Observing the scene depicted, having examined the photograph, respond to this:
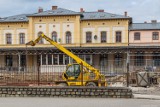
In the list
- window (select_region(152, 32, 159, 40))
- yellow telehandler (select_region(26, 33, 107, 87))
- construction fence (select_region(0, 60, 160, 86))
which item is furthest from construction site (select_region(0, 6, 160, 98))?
yellow telehandler (select_region(26, 33, 107, 87))

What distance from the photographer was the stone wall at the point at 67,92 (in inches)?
635

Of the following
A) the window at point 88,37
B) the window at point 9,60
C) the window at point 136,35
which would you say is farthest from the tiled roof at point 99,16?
the window at point 9,60

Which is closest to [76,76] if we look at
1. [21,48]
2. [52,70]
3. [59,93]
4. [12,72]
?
[52,70]

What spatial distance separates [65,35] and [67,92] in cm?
2991

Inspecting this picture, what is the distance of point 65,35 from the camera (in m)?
46.2

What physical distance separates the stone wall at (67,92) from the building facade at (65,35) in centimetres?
2655

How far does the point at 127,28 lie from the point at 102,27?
129 inches

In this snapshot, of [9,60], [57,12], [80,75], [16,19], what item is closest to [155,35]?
[57,12]

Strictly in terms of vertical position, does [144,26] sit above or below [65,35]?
above

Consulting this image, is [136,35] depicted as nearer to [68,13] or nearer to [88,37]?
[88,37]

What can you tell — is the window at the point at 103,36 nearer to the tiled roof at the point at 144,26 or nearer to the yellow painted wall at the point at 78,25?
the yellow painted wall at the point at 78,25

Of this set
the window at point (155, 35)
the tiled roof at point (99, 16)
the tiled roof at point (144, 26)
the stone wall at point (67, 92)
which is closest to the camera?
the stone wall at point (67, 92)

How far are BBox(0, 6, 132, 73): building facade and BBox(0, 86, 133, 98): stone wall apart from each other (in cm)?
2655

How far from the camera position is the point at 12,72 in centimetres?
2292
